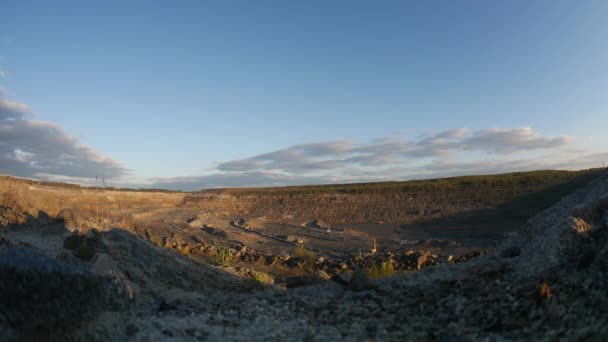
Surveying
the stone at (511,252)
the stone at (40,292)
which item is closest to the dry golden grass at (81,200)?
the stone at (40,292)

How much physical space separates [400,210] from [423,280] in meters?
25.6

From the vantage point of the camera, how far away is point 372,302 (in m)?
5.38

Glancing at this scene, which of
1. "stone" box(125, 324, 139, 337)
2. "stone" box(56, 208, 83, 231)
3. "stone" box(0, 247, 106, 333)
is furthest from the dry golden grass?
"stone" box(0, 247, 106, 333)

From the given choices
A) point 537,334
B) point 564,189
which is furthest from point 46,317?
point 564,189

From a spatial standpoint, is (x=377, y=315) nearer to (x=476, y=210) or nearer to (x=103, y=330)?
(x=103, y=330)

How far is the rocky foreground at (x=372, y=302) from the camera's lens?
3.35 metres

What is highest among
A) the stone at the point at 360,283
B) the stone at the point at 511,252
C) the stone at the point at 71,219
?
the stone at the point at 71,219

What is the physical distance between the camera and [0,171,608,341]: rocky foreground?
3352 mm

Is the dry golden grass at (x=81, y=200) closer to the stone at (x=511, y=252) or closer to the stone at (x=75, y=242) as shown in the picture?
the stone at (x=75, y=242)

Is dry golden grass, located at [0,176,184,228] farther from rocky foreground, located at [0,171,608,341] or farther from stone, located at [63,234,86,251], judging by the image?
rocky foreground, located at [0,171,608,341]

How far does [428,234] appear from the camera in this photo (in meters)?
22.1

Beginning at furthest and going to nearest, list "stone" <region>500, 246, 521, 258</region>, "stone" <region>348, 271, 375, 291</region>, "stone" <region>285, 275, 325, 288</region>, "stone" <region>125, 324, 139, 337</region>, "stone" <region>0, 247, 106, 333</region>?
"stone" <region>285, 275, 325, 288</region> < "stone" <region>500, 246, 521, 258</region> < "stone" <region>348, 271, 375, 291</region> < "stone" <region>125, 324, 139, 337</region> < "stone" <region>0, 247, 106, 333</region>

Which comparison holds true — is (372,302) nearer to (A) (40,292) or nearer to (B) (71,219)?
(A) (40,292)

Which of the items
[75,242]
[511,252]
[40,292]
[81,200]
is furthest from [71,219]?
[81,200]
